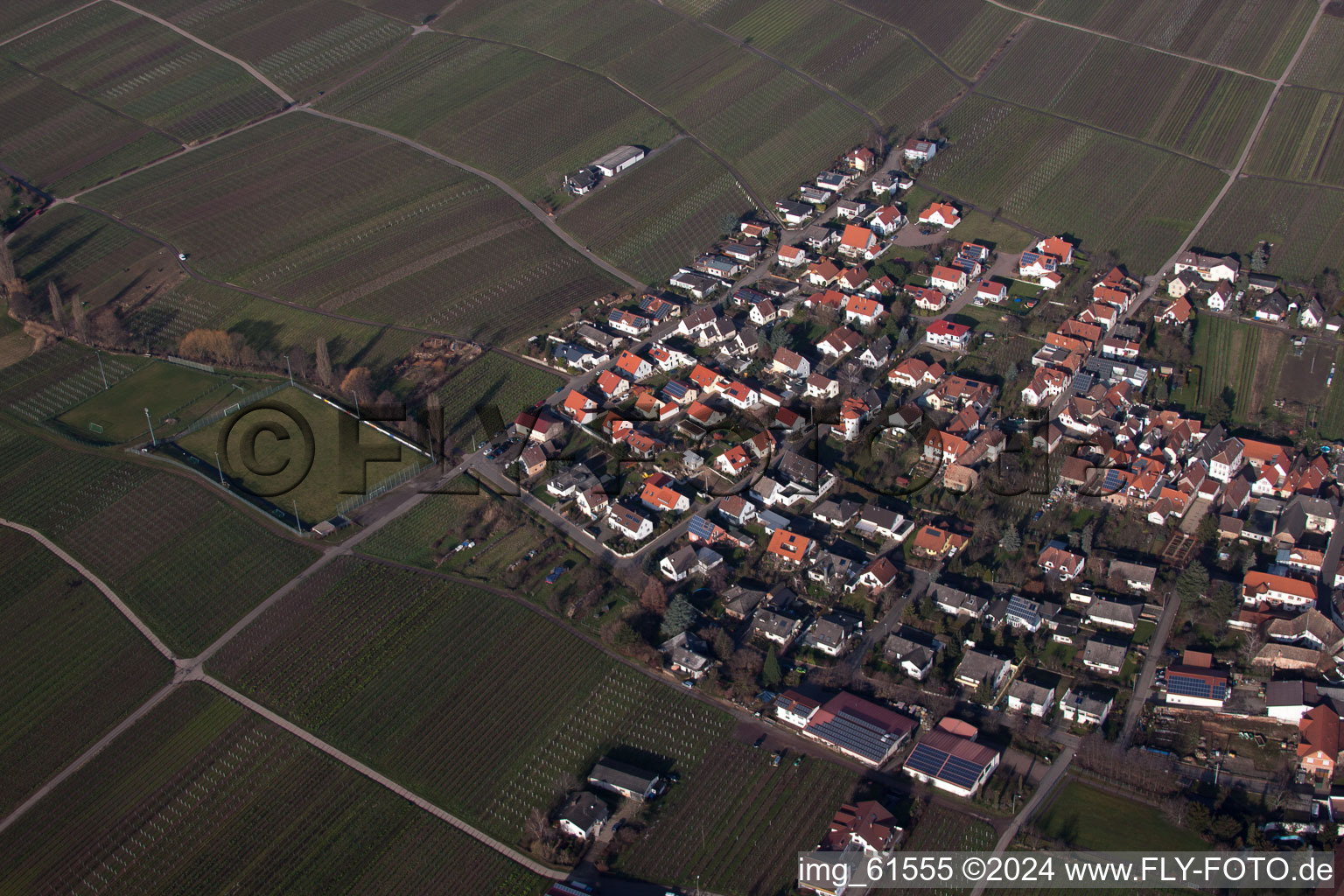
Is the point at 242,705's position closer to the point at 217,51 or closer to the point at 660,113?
the point at 660,113

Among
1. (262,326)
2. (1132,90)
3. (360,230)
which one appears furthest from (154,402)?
(1132,90)

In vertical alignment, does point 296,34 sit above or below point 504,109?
above

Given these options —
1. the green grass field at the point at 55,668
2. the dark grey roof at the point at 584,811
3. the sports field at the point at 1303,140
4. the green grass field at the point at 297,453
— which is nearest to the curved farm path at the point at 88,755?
the green grass field at the point at 55,668

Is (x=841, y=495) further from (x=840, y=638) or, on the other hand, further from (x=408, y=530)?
(x=408, y=530)

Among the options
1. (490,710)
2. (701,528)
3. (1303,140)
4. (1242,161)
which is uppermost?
(1303,140)

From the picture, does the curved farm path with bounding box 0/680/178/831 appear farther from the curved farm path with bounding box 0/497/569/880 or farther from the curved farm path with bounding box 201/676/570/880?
the curved farm path with bounding box 201/676/570/880

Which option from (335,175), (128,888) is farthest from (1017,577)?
(335,175)

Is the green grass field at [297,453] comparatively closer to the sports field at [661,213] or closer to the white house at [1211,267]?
the sports field at [661,213]

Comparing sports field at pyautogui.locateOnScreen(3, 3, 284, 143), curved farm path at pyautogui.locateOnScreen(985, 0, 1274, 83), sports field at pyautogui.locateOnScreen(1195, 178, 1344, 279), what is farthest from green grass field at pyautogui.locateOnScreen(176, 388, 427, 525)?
curved farm path at pyautogui.locateOnScreen(985, 0, 1274, 83)
